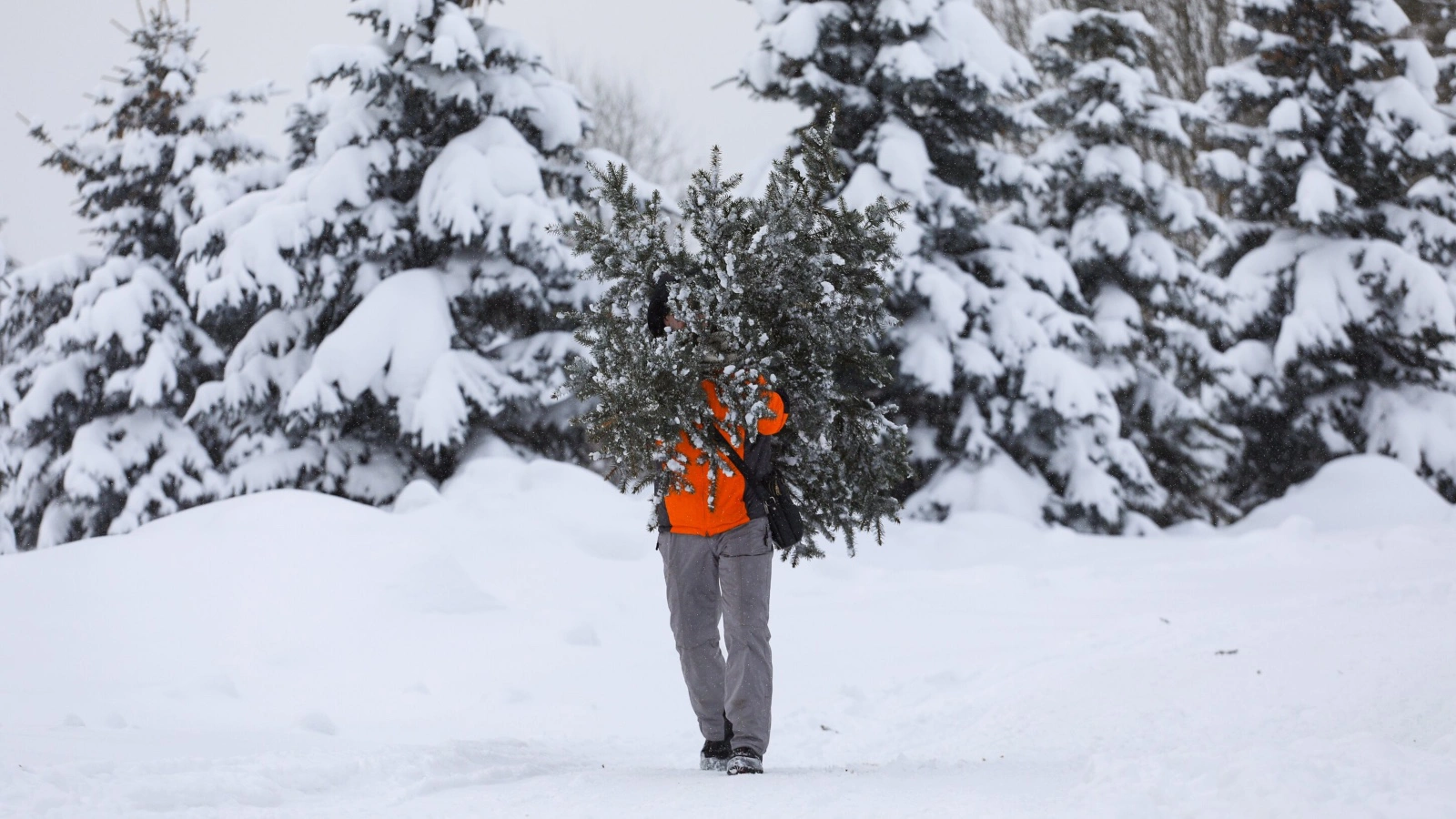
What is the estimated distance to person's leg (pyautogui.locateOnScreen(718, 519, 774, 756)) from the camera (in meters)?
4.63

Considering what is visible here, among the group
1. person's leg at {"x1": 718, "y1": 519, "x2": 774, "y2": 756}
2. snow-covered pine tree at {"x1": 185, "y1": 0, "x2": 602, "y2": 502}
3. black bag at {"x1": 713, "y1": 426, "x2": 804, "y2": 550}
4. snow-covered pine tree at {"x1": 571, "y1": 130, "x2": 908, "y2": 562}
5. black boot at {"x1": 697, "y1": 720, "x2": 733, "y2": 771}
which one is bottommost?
black boot at {"x1": 697, "y1": 720, "x2": 733, "y2": 771}

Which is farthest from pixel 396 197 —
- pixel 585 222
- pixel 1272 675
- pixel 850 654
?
pixel 1272 675

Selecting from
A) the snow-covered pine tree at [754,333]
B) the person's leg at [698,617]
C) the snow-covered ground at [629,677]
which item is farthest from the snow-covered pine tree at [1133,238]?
the person's leg at [698,617]

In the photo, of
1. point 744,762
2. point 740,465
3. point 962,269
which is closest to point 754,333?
point 740,465

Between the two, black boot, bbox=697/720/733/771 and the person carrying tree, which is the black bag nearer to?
the person carrying tree

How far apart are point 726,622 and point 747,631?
0.37 ft

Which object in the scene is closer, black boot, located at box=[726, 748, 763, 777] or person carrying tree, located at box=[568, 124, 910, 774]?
black boot, located at box=[726, 748, 763, 777]

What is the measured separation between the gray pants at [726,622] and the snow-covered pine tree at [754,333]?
31cm

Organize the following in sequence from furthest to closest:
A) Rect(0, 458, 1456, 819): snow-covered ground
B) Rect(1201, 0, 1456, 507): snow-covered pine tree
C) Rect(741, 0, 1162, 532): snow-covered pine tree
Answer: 1. Rect(1201, 0, 1456, 507): snow-covered pine tree
2. Rect(741, 0, 1162, 532): snow-covered pine tree
3. Rect(0, 458, 1456, 819): snow-covered ground

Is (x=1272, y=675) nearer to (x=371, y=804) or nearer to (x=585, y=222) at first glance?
(x=585, y=222)

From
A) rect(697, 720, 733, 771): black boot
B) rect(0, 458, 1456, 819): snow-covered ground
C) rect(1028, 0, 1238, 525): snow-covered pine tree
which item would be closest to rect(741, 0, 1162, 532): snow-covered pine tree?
rect(1028, 0, 1238, 525): snow-covered pine tree

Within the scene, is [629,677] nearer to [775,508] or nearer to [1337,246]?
[775,508]

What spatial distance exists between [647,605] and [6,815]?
589 cm

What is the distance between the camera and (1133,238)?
16344mm
